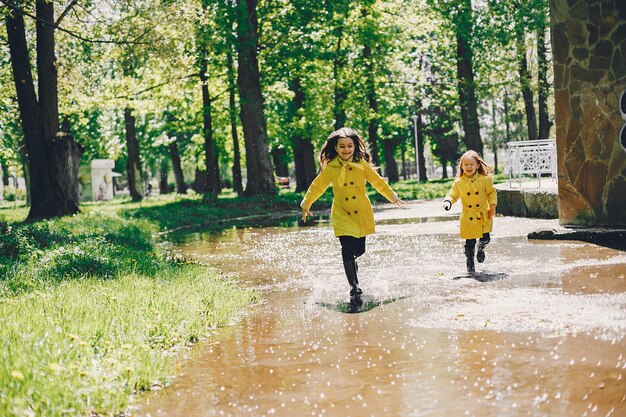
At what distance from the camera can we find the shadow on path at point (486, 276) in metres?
8.16

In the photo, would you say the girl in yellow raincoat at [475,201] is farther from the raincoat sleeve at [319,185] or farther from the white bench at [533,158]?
the white bench at [533,158]

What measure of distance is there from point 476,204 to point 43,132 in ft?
49.7

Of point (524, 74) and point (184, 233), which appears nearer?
point (184, 233)

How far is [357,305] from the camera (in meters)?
7.08

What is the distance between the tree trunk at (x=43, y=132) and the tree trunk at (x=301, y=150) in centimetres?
1536

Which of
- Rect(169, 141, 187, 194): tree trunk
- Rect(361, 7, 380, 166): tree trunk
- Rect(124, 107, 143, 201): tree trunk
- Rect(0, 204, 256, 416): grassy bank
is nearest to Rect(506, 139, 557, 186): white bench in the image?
Rect(0, 204, 256, 416): grassy bank

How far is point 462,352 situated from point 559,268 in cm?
397

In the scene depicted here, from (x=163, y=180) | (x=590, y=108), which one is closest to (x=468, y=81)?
(x=590, y=108)

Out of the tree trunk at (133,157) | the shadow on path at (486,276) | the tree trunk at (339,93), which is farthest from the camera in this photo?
the tree trunk at (133,157)

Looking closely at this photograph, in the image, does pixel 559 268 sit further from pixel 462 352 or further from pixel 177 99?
pixel 177 99

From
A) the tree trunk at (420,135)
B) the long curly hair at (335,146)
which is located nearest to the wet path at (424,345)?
the long curly hair at (335,146)

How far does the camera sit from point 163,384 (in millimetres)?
4598

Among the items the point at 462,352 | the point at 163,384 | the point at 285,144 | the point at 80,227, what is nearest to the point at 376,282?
the point at 462,352

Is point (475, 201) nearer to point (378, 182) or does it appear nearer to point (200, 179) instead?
point (378, 182)
